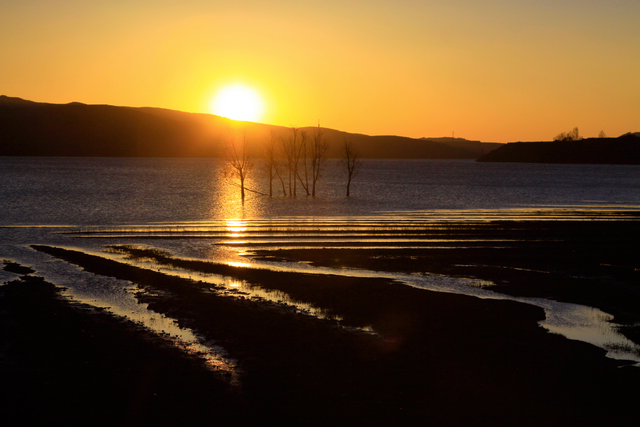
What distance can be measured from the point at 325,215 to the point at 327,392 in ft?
139

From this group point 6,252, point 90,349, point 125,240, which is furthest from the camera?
point 125,240

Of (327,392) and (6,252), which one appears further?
(6,252)

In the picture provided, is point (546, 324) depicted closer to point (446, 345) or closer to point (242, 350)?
point (446, 345)

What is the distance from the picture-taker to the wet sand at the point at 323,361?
32.2 feet

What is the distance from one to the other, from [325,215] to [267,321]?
37.4 metres

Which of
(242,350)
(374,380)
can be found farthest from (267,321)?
(374,380)

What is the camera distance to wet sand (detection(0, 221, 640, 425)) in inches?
387

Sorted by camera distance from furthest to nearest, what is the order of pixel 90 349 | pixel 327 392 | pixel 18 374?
pixel 90 349 < pixel 18 374 < pixel 327 392

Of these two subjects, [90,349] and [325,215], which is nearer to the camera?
[90,349]

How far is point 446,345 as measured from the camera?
1359 cm

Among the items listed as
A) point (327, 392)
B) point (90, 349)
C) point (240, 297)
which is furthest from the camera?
point (240, 297)

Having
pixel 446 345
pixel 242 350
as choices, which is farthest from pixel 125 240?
pixel 446 345

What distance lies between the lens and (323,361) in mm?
12289

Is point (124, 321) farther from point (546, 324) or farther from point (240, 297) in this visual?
point (546, 324)
